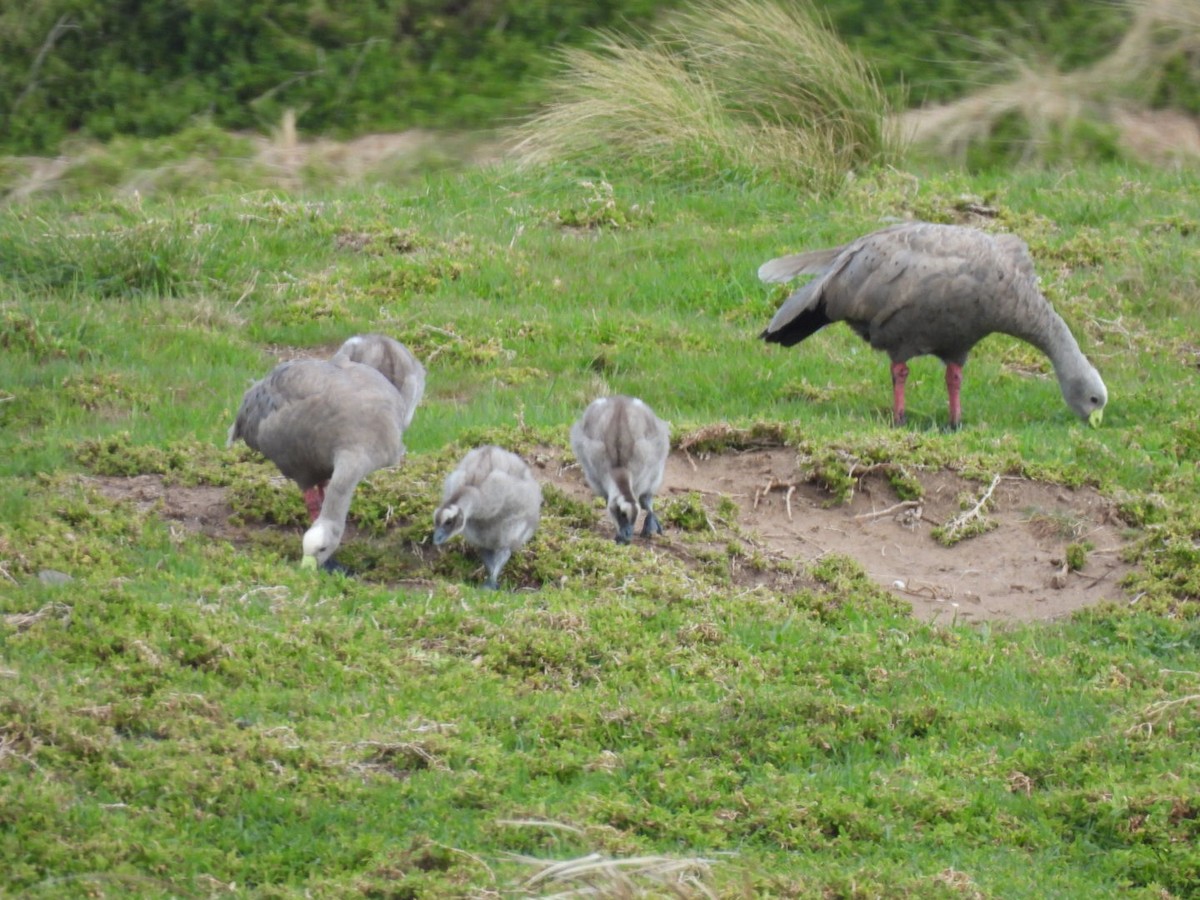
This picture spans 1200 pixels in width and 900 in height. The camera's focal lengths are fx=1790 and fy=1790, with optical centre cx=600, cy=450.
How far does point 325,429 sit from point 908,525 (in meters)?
3.26

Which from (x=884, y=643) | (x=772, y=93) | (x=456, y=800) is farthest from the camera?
(x=772, y=93)

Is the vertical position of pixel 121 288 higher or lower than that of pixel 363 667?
lower

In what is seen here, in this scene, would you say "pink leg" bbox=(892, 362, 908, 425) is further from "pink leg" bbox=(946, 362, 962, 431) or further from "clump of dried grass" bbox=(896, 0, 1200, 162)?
"clump of dried grass" bbox=(896, 0, 1200, 162)

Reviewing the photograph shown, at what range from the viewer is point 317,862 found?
236 inches

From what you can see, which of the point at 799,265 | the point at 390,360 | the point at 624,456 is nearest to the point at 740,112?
the point at 799,265

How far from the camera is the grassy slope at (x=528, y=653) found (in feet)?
20.4

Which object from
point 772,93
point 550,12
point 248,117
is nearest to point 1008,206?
point 772,93

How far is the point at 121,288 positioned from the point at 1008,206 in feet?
23.9

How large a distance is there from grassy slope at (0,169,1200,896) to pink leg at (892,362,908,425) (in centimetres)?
14

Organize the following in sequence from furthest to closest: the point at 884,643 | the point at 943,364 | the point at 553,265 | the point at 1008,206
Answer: the point at 1008,206 → the point at 553,265 → the point at 943,364 → the point at 884,643

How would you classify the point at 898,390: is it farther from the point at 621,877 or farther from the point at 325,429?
the point at 621,877

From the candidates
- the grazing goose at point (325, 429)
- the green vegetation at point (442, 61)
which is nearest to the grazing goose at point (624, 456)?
the grazing goose at point (325, 429)

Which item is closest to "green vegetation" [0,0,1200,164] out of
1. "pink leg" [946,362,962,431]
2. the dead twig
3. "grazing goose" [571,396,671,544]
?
"pink leg" [946,362,962,431]

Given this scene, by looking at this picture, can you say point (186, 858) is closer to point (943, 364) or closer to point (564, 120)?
point (943, 364)
